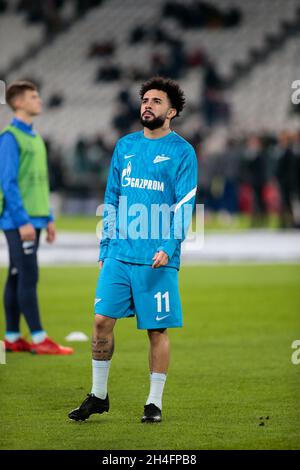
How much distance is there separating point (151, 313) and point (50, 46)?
40211 mm

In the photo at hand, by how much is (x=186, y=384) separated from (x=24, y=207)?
2385 millimetres

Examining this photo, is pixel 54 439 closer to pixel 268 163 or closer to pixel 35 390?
pixel 35 390

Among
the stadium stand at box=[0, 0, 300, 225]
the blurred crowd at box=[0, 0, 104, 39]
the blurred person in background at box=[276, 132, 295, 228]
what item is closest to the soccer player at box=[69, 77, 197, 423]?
the blurred person in background at box=[276, 132, 295, 228]

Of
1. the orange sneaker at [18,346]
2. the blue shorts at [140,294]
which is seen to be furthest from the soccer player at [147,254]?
the orange sneaker at [18,346]

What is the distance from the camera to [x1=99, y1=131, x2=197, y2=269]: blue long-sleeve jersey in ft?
23.3

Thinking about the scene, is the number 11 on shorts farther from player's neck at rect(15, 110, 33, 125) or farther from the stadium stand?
the stadium stand

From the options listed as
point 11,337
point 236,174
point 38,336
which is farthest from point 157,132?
point 236,174

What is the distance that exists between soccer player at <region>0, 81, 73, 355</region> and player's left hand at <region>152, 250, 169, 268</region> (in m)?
2.94

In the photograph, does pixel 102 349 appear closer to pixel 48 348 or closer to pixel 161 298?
pixel 161 298

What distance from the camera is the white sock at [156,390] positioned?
7142 millimetres

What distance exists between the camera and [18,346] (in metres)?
10.4

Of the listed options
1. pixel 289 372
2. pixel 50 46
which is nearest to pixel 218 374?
pixel 289 372

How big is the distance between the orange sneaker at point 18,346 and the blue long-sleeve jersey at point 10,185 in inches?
44.6

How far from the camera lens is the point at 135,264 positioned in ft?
23.4
